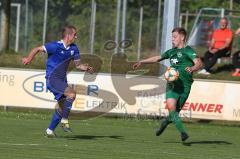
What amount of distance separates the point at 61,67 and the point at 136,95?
6099 mm

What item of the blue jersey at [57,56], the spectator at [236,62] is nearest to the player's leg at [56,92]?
the blue jersey at [57,56]

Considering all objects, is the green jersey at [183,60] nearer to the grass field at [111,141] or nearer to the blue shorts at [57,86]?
the grass field at [111,141]

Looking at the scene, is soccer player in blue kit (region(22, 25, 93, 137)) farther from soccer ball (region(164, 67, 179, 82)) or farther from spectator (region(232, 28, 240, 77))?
spectator (region(232, 28, 240, 77))

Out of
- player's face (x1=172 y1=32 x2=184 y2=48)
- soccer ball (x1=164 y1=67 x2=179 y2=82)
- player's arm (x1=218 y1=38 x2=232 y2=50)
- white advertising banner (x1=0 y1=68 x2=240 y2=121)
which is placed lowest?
white advertising banner (x1=0 y1=68 x2=240 y2=121)

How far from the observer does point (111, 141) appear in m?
15.4

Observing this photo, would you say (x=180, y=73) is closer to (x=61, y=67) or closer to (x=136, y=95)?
(x=61, y=67)

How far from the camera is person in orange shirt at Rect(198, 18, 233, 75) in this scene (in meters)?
26.3

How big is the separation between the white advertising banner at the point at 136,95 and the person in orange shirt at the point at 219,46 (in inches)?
188

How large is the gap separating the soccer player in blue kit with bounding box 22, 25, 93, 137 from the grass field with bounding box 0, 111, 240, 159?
1.47 ft

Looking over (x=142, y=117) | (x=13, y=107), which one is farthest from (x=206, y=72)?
(x=13, y=107)

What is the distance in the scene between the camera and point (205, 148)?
15.0m

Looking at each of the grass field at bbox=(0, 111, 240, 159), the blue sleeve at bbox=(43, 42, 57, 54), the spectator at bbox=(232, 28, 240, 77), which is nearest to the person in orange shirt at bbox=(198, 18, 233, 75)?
the spectator at bbox=(232, 28, 240, 77)

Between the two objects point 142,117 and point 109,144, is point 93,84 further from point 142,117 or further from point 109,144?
point 109,144

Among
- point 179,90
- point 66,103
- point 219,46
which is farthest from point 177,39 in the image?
point 219,46
